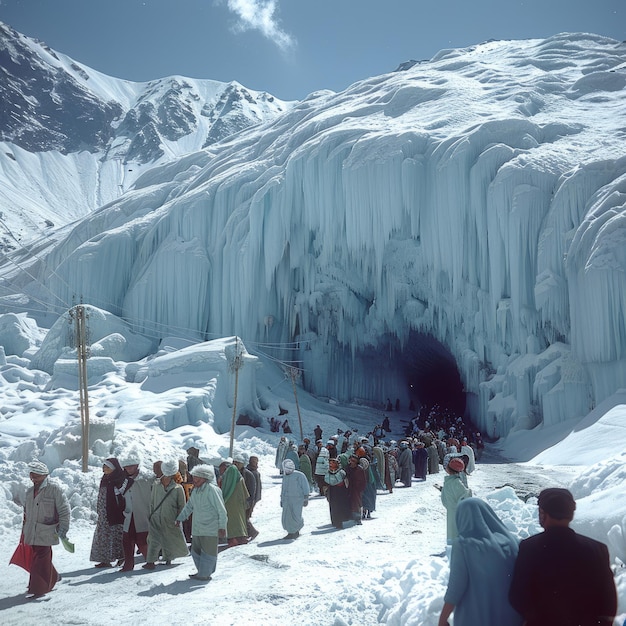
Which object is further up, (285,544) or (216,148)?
(216,148)

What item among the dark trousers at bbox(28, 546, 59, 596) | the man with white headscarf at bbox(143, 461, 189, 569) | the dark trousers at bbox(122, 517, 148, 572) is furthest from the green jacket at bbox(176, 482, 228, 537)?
the dark trousers at bbox(28, 546, 59, 596)

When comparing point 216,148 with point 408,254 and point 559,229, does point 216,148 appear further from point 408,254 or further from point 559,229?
point 559,229

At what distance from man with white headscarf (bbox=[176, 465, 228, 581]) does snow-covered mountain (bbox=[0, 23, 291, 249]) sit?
285ft

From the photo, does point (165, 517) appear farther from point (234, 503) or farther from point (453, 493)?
point (453, 493)

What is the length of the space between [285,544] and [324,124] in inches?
1256

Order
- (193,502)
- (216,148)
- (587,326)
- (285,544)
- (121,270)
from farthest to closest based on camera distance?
(216,148), (121,270), (587,326), (285,544), (193,502)

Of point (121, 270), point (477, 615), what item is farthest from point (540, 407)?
point (121, 270)

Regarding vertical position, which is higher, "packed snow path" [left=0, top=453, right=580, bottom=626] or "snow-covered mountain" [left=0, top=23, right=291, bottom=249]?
"snow-covered mountain" [left=0, top=23, right=291, bottom=249]

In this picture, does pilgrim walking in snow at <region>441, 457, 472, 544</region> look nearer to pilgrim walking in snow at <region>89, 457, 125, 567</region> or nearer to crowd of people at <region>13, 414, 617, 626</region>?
crowd of people at <region>13, 414, 617, 626</region>

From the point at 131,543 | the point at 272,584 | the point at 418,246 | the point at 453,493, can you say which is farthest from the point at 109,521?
the point at 418,246

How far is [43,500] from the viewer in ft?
21.3

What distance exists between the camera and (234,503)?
873cm

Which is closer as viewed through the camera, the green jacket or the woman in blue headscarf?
the woman in blue headscarf

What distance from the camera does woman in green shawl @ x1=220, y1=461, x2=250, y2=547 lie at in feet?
28.1
